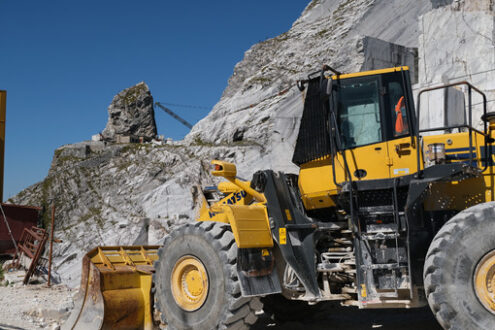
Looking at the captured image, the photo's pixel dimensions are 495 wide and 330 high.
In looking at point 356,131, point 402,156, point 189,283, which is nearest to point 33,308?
point 189,283

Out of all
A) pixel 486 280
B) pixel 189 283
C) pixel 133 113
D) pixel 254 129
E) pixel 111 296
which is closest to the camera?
pixel 486 280

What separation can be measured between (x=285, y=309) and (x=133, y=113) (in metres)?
31.4

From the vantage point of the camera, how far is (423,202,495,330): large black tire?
16.6 feet

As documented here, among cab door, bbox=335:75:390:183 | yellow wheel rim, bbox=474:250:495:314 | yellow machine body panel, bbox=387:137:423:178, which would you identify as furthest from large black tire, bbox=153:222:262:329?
yellow wheel rim, bbox=474:250:495:314

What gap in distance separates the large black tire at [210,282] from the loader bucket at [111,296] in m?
0.65

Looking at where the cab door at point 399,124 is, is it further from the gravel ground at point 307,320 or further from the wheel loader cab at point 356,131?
the gravel ground at point 307,320

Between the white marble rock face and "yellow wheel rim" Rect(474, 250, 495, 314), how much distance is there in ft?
38.9

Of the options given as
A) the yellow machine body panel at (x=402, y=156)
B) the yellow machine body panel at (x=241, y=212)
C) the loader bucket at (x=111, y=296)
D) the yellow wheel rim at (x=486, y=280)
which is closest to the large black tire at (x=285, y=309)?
the yellow machine body panel at (x=241, y=212)

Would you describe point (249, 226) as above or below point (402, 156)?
below

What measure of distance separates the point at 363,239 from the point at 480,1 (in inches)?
531

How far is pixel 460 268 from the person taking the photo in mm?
5184

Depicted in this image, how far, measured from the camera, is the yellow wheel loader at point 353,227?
5281 millimetres

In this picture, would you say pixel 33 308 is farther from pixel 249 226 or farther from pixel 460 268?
pixel 460 268

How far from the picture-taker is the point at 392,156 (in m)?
6.01
